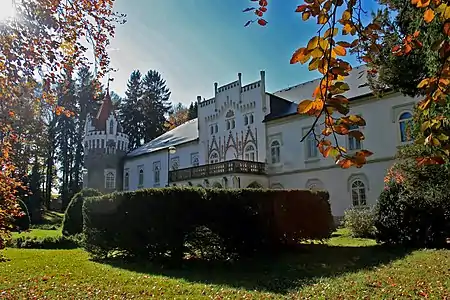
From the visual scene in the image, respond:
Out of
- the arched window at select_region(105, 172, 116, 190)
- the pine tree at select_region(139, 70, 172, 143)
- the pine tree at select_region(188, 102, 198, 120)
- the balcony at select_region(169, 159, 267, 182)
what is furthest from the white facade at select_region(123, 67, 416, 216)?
the pine tree at select_region(139, 70, 172, 143)

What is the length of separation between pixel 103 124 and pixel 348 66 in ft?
145

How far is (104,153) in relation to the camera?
42.9 metres

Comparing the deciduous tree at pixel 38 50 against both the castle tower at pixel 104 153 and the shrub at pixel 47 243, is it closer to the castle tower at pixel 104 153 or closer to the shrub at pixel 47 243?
the shrub at pixel 47 243

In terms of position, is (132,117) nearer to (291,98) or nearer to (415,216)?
(291,98)

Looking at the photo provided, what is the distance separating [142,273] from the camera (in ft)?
32.3

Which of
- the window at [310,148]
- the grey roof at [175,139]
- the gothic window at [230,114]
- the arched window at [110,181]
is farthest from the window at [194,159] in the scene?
the arched window at [110,181]

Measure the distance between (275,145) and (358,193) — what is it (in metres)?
7.13

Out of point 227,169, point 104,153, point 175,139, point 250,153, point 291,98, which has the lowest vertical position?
point 227,169

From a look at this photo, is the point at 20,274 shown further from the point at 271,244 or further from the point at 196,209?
the point at 271,244

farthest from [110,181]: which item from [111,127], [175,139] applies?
[175,139]

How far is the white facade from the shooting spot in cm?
2274

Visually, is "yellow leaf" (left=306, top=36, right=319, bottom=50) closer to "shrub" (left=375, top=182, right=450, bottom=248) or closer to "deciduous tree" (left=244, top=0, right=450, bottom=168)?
"deciduous tree" (left=244, top=0, right=450, bottom=168)

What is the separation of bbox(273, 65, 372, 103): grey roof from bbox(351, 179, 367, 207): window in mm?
5307

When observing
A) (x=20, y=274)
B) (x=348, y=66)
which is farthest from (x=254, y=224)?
(x=348, y=66)
